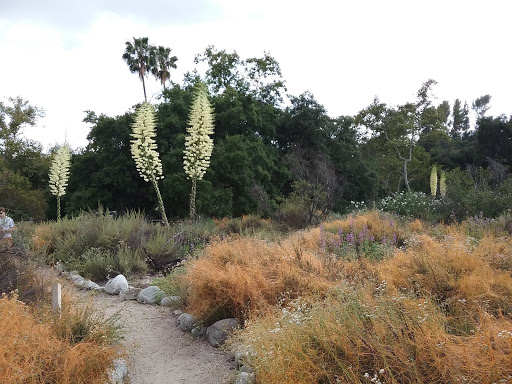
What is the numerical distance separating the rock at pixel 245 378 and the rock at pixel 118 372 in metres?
0.98

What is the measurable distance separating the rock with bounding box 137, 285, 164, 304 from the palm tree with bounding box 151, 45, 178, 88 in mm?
28843

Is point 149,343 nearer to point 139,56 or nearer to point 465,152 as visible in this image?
point 139,56

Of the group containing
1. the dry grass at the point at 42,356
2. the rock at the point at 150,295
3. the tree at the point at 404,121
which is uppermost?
the tree at the point at 404,121

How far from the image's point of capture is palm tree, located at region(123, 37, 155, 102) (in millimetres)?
31734

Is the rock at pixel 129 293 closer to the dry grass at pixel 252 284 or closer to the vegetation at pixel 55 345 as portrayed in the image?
the dry grass at pixel 252 284

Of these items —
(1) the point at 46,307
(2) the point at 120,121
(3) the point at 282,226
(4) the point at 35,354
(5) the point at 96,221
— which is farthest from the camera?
(2) the point at 120,121

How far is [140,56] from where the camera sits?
31922 mm

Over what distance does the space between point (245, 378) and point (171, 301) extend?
2.80 metres

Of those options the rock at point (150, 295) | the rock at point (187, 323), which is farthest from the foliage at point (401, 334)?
the rock at point (150, 295)


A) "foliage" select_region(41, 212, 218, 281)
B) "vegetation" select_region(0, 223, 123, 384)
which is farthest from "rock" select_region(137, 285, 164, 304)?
"vegetation" select_region(0, 223, 123, 384)

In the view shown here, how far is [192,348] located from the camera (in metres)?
4.59

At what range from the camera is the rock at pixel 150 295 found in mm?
6348

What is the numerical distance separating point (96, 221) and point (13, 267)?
476 centimetres

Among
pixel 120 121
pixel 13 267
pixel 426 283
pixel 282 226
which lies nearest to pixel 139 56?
pixel 120 121
